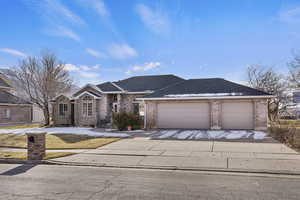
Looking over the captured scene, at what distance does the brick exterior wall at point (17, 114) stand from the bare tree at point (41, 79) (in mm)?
4177

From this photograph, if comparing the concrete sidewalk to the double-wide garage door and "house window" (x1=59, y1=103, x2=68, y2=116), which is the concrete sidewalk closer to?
the double-wide garage door

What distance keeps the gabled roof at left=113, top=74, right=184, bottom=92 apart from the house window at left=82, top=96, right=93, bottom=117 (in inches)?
162

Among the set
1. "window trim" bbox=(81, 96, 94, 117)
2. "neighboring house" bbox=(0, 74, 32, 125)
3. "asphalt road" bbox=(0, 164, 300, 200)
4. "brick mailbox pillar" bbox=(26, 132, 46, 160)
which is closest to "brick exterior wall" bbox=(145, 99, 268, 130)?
"window trim" bbox=(81, 96, 94, 117)

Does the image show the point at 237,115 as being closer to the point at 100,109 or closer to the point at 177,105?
the point at 177,105

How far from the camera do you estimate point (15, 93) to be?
1296 inches

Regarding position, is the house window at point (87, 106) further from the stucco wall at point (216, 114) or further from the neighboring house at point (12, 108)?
the neighboring house at point (12, 108)

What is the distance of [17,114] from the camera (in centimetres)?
3092

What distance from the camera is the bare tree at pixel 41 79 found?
86.4 feet

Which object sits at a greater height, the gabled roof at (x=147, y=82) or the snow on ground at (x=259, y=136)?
the gabled roof at (x=147, y=82)

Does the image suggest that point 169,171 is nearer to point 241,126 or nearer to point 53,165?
point 53,165

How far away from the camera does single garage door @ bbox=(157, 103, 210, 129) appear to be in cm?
1862

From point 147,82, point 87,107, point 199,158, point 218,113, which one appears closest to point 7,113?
point 87,107

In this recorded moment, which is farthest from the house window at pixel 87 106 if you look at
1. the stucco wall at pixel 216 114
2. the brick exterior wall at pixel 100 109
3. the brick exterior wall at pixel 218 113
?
the stucco wall at pixel 216 114

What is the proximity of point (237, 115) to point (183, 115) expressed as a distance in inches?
181
